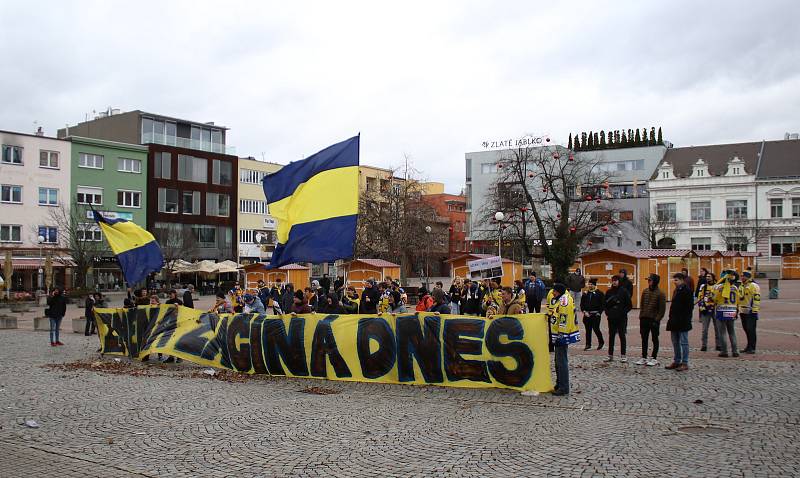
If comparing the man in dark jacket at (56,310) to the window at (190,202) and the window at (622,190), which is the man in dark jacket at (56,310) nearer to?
the window at (190,202)

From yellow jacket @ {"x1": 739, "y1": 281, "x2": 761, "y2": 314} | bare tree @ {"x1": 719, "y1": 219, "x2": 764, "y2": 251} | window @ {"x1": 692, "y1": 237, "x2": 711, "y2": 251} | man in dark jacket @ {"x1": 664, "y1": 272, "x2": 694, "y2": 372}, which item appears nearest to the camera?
man in dark jacket @ {"x1": 664, "y1": 272, "x2": 694, "y2": 372}

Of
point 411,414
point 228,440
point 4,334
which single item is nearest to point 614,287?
point 411,414

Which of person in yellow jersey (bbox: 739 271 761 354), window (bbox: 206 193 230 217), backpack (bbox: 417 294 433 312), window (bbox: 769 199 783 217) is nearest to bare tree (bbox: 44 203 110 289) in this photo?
window (bbox: 206 193 230 217)

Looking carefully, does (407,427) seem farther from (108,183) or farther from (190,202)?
(190,202)

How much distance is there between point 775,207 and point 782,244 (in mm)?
4098

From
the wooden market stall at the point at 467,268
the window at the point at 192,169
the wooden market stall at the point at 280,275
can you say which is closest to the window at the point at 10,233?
the window at the point at 192,169

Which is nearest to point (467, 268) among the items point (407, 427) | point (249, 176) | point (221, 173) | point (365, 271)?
point (365, 271)

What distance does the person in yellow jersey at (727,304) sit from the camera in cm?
1509

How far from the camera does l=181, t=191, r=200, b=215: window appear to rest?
72.8 metres

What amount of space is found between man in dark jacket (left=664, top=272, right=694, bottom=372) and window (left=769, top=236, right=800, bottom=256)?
66.9 m

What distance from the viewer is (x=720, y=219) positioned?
76938 millimetres

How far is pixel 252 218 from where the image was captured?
262ft

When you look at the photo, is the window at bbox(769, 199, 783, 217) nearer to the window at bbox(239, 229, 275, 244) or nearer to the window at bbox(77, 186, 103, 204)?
the window at bbox(239, 229, 275, 244)

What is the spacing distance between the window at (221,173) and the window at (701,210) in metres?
50.5
